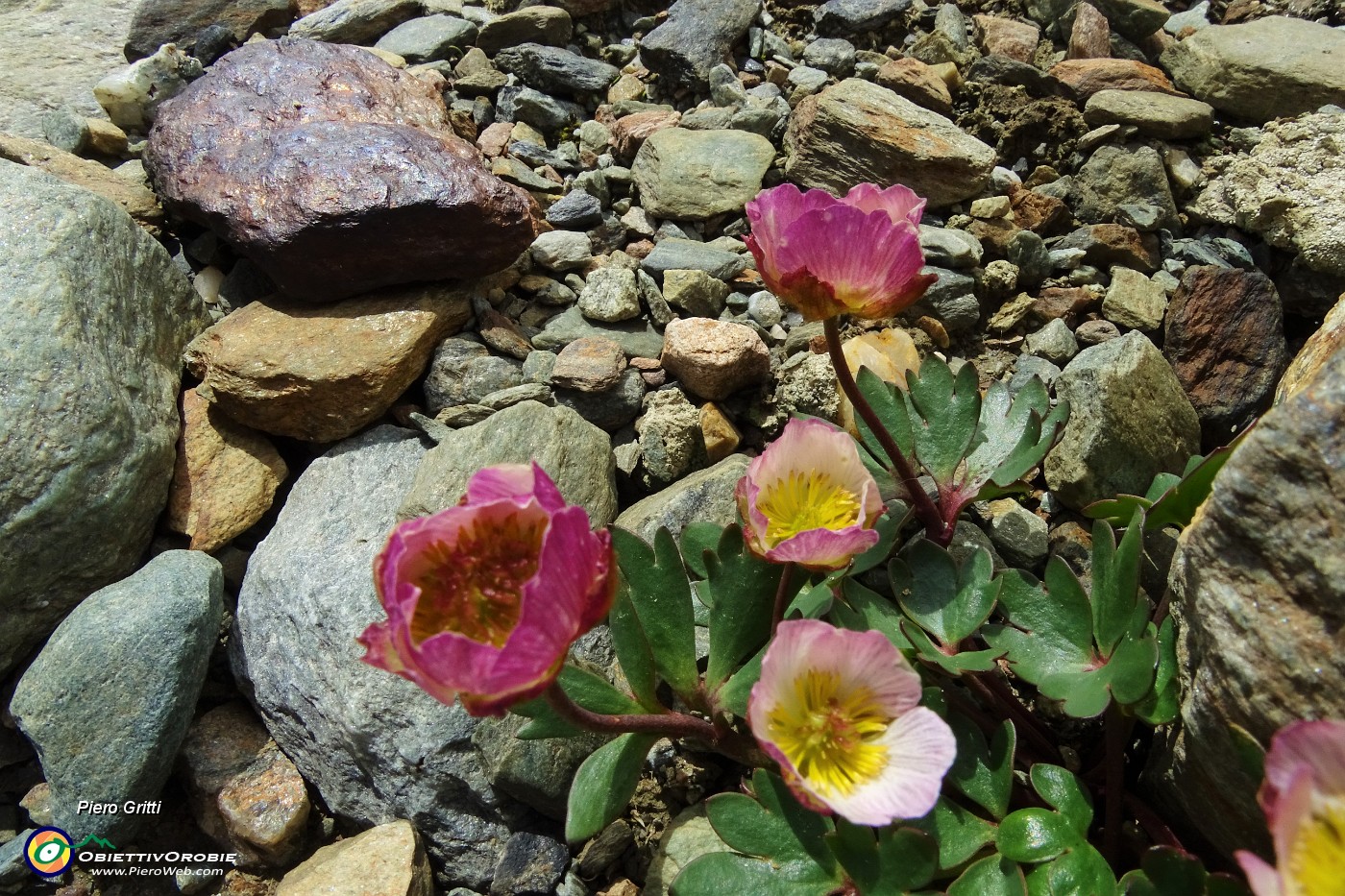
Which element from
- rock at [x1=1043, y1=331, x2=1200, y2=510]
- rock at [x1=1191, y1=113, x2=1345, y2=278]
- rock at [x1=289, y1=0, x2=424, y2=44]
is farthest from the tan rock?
rock at [x1=1191, y1=113, x2=1345, y2=278]

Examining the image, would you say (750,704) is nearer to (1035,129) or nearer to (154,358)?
(154,358)

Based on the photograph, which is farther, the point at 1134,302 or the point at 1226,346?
the point at 1134,302

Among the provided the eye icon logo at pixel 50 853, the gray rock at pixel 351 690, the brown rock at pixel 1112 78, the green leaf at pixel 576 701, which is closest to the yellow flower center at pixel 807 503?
the green leaf at pixel 576 701

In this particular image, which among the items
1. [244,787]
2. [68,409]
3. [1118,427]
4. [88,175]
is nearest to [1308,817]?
[1118,427]

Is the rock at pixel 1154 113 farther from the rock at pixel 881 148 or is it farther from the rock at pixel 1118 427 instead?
the rock at pixel 1118 427

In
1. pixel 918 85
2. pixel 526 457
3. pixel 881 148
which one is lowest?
pixel 526 457

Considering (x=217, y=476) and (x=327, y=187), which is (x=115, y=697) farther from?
(x=327, y=187)

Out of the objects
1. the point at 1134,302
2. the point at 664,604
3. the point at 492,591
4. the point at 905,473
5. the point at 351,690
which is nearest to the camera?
the point at 492,591

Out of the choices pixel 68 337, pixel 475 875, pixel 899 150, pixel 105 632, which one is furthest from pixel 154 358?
pixel 899 150
